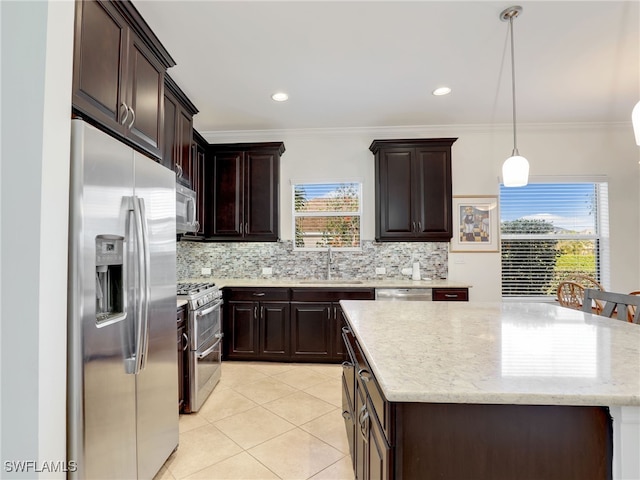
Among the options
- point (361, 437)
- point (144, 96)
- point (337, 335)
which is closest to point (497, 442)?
point (361, 437)

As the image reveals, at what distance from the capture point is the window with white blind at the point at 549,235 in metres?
4.07

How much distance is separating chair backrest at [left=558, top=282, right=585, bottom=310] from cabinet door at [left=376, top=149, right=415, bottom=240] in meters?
1.70

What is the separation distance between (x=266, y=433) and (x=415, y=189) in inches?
116

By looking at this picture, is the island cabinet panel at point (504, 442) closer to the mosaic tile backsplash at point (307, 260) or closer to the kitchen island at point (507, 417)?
the kitchen island at point (507, 417)

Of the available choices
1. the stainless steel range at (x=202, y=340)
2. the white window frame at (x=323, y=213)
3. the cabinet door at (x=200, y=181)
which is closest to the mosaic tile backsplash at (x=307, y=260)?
the white window frame at (x=323, y=213)

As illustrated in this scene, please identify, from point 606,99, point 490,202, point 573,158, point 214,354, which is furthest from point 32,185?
point 573,158

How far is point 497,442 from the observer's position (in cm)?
90

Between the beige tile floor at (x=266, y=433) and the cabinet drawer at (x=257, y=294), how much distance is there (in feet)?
2.63

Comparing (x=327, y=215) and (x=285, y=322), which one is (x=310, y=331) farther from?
(x=327, y=215)

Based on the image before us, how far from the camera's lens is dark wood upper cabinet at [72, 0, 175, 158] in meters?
1.46

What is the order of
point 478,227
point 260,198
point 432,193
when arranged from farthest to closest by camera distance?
point 478,227
point 260,198
point 432,193

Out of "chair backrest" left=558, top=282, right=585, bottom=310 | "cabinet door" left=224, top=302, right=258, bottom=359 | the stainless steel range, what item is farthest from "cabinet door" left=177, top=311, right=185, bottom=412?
"chair backrest" left=558, top=282, right=585, bottom=310

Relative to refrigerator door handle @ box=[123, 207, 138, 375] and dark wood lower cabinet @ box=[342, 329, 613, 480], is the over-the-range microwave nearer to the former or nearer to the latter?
refrigerator door handle @ box=[123, 207, 138, 375]

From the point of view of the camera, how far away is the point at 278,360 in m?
3.62
